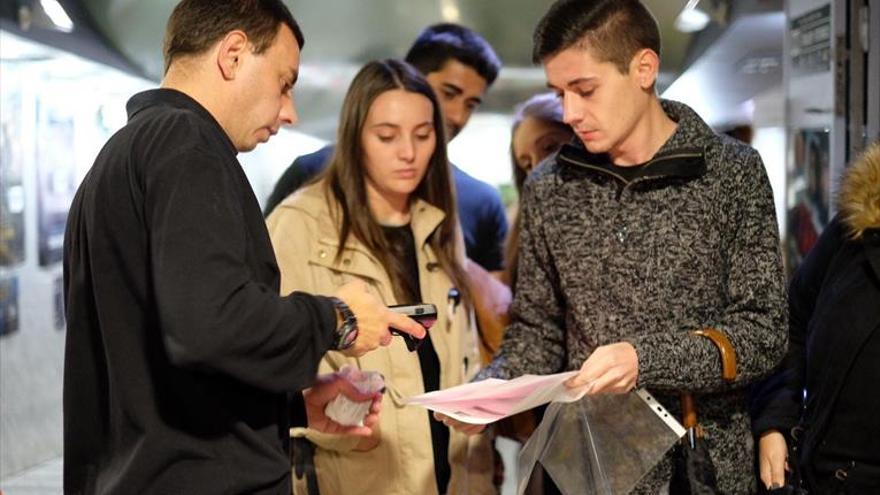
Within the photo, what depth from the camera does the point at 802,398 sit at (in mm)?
2270

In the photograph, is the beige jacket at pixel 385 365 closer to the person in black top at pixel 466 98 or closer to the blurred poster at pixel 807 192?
the person in black top at pixel 466 98

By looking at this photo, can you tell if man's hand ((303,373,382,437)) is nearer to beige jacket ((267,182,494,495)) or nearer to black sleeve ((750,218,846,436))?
beige jacket ((267,182,494,495))

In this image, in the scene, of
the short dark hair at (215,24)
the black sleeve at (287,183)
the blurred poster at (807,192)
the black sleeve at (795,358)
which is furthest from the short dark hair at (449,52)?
the short dark hair at (215,24)

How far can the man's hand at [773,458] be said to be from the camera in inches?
85.7

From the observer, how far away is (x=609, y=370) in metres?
1.96

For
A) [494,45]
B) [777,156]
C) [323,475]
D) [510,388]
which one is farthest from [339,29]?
[510,388]

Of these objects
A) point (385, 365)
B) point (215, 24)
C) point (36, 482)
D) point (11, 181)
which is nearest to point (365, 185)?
point (385, 365)


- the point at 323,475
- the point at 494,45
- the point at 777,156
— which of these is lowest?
the point at 323,475

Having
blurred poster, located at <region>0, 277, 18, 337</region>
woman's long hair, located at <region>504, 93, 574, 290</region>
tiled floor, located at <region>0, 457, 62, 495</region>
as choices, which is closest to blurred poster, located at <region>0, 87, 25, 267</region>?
blurred poster, located at <region>0, 277, 18, 337</region>

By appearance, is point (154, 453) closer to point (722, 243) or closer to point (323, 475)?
point (323, 475)

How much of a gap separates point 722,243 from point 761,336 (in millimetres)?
195

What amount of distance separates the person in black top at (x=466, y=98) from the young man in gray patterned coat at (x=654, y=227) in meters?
1.04

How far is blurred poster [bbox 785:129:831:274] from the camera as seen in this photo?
312cm

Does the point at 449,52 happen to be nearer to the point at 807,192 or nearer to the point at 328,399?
the point at 807,192
